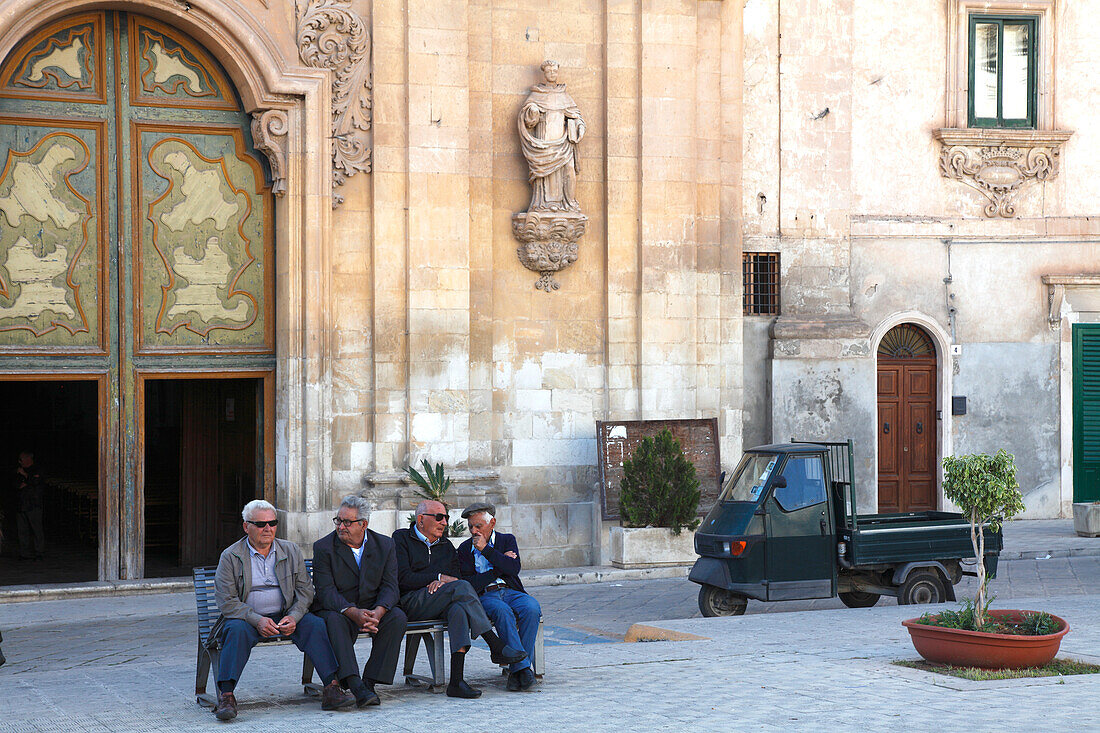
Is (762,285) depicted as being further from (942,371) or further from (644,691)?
(644,691)

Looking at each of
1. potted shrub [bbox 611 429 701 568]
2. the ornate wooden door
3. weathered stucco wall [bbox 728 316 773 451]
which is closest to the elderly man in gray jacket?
the ornate wooden door

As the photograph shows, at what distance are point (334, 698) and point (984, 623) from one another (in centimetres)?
457

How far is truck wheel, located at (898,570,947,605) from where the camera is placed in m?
13.4

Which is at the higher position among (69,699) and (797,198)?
(797,198)

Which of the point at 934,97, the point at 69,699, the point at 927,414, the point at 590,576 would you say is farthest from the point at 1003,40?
the point at 69,699

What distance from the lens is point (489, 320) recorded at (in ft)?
55.1

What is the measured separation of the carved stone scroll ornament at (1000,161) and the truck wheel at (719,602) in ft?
31.9

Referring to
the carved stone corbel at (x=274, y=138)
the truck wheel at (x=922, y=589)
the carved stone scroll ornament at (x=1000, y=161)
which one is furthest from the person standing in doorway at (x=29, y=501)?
the carved stone scroll ornament at (x=1000, y=161)

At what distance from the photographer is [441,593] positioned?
9.50m

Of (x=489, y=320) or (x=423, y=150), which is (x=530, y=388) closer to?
(x=489, y=320)

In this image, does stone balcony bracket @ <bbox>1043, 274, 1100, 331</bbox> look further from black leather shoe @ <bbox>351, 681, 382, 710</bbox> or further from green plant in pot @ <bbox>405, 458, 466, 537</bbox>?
black leather shoe @ <bbox>351, 681, 382, 710</bbox>

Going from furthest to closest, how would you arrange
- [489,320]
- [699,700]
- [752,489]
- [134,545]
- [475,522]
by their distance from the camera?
[489,320] < [134,545] < [752,489] < [475,522] < [699,700]

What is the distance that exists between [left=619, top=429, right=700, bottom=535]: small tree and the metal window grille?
3946 mm

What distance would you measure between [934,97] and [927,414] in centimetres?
470
